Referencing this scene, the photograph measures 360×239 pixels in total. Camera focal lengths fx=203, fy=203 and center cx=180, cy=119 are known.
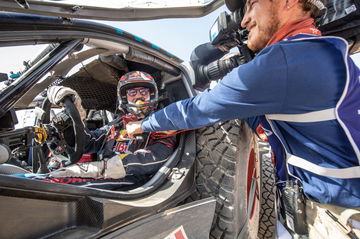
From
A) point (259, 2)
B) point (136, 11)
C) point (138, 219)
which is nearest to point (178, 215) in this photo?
point (138, 219)

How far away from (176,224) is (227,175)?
1.63ft

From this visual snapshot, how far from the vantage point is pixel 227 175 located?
4.42 feet

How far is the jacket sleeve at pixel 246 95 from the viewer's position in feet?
2.82

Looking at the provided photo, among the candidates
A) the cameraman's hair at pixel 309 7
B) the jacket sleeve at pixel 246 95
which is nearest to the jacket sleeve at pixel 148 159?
the jacket sleeve at pixel 246 95

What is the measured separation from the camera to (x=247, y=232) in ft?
4.56

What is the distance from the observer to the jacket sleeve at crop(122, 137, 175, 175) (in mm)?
1521

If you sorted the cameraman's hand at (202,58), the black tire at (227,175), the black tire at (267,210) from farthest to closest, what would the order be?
1. the cameraman's hand at (202,58)
2. the black tire at (267,210)
3. the black tire at (227,175)

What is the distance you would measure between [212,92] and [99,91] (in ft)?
6.25

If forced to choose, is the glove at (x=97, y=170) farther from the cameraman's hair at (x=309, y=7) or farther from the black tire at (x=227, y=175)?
the cameraman's hair at (x=309, y=7)

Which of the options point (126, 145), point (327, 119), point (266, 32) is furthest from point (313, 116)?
point (126, 145)

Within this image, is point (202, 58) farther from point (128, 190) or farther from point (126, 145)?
point (128, 190)

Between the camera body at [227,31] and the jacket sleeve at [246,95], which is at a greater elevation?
the camera body at [227,31]

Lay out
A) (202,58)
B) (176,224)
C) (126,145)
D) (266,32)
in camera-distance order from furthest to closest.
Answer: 1. (202,58)
2. (126,145)
3. (266,32)
4. (176,224)

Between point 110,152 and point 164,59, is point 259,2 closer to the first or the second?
point 164,59
